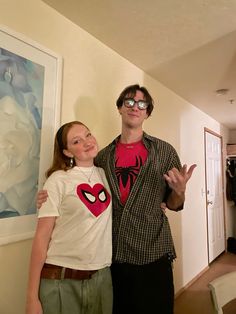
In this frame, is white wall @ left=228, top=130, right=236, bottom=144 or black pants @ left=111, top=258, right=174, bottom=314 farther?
white wall @ left=228, top=130, right=236, bottom=144

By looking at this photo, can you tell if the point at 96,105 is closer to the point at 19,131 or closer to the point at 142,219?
the point at 19,131

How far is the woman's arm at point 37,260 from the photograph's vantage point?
97 centimetres

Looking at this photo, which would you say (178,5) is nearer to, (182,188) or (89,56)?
(89,56)

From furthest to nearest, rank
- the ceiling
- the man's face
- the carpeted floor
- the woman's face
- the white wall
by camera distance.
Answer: the white wall < the carpeted floor < the ceiling < the man's face < the woman's face

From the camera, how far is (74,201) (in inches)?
41.4

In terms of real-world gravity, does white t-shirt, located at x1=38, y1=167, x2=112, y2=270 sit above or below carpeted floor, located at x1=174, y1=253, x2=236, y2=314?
above

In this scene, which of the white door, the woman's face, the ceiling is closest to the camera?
the woman's face

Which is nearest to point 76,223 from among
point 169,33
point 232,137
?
point 169,33

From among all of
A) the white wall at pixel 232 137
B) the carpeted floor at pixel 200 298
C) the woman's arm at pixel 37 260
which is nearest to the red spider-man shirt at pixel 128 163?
the woman's arm at pixel 37 260

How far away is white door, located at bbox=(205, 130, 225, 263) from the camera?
3908 mm

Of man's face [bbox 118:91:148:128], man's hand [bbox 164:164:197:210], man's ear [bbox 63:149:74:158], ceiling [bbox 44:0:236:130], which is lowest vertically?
man's hand [bbox 164:164:197:210]

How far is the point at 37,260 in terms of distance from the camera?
997 mm

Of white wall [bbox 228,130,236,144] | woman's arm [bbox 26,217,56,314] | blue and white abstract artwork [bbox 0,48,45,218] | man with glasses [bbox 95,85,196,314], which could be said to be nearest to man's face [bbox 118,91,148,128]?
man with glasses [bbox 95,85,196,314]

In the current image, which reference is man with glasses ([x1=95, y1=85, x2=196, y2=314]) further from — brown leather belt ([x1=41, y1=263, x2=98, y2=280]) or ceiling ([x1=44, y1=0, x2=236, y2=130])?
ceiling ([x1=44, y1=0, x2=236, y2=130])
